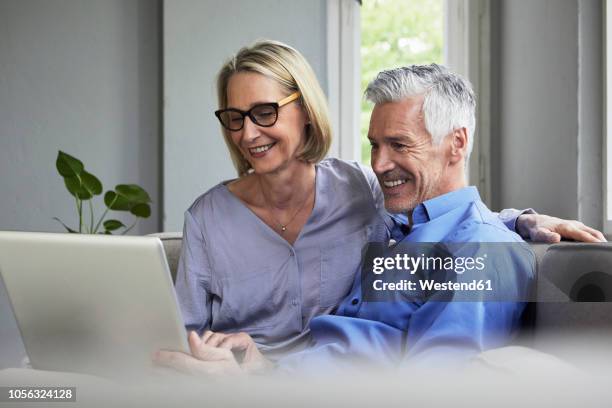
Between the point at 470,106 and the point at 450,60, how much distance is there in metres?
2.36

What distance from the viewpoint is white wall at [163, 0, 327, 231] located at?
12.9 ft

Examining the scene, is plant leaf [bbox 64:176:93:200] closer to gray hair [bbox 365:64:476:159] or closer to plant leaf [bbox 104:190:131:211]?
plant leaf [bbox 104:190:131:211]

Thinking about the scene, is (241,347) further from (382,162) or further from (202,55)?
(202,55)

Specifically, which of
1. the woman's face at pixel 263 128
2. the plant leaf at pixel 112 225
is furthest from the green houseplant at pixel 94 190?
the woman's face at pixel 263 128

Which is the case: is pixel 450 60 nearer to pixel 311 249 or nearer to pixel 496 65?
pixel 496 65

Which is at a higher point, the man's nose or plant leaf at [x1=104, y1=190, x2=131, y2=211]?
the man's nose

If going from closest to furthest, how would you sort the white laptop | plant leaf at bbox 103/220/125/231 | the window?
the white laptop, plant leaf at bbox 103/220/125/231, the window

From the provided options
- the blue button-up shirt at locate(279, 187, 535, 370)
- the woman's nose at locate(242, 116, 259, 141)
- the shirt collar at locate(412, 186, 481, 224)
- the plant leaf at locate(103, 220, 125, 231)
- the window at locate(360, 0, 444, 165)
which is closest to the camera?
the blue button-up shirt at locate(279, 187, 535, 370)

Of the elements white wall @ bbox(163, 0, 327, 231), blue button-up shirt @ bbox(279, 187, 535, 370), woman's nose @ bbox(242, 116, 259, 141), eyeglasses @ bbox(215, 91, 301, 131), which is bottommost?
blue button-up shirt @ bbox(279, 187, 535, 370)

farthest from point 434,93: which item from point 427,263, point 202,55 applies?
point 202,55

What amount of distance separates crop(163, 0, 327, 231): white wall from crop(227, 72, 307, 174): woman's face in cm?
223

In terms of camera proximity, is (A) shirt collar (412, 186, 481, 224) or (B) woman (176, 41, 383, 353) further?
(B) woman (176, 41, 383, 353)

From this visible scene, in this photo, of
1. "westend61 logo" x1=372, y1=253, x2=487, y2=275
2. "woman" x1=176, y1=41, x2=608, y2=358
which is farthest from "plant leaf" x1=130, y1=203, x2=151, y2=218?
"westend61 logo" x1=372, y1=253, x2=487, y2=275

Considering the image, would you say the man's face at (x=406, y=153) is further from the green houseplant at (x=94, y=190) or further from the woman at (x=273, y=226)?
the green houseplant at (x=94, y=190)
